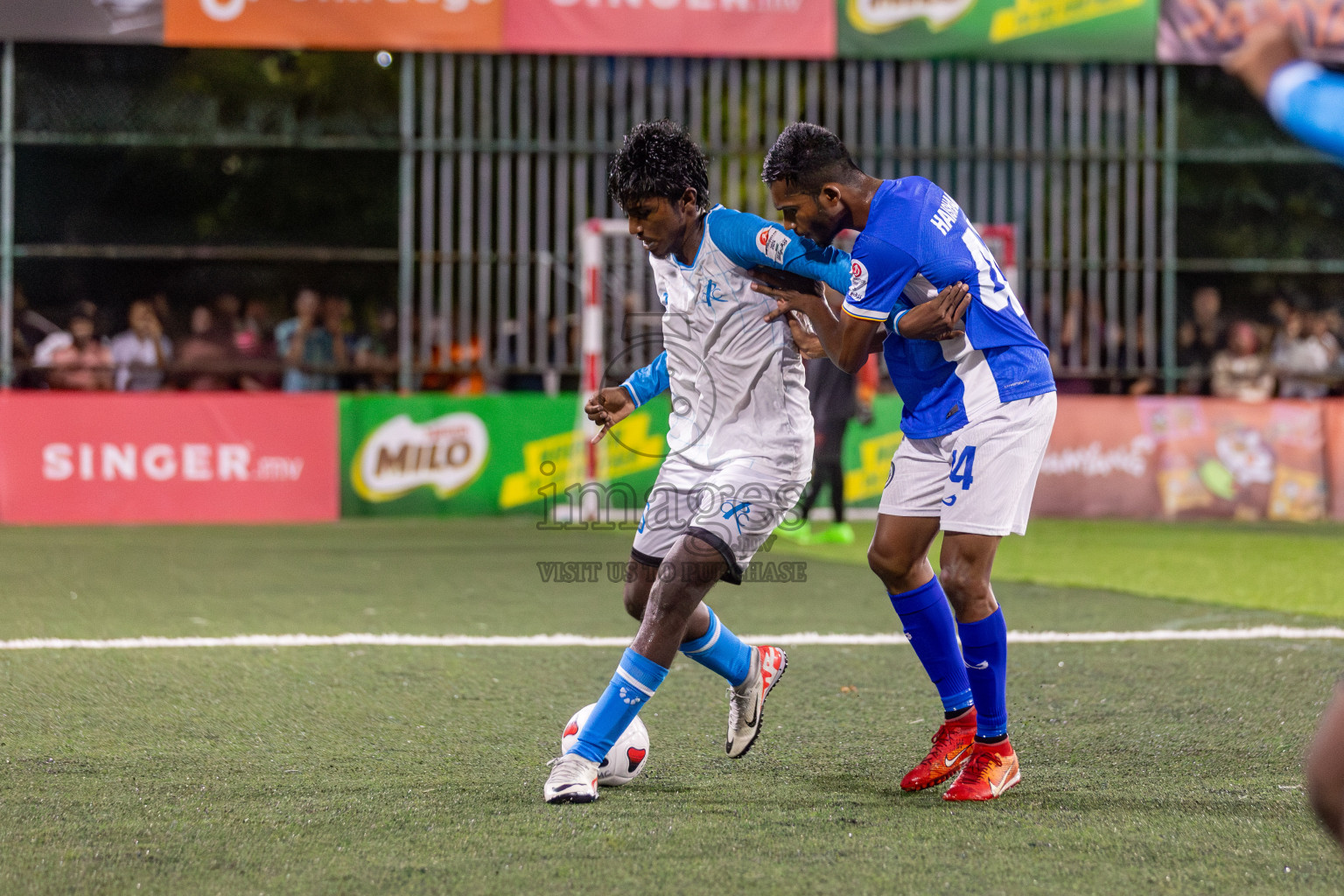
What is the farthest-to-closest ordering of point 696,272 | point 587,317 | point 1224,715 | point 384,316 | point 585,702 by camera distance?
point 384,316 < point 587,317 < point 585,702 < point 1224,715 < point 696,272

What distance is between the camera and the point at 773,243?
414 cm

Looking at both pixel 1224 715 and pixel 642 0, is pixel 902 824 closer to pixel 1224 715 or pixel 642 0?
pixel 1224 715

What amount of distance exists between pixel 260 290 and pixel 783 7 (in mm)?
7620

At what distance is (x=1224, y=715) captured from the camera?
16.8 ft

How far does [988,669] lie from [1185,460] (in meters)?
10.8

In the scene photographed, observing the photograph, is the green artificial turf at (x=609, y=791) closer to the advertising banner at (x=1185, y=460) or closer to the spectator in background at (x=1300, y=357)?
the advertising banner at (x=1185, y=460)

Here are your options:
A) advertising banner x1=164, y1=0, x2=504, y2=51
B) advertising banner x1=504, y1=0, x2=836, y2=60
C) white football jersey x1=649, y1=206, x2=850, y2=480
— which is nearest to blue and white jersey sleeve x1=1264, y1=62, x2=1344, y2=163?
white football jersey x1=649, y1=206, x2=850, y2=480

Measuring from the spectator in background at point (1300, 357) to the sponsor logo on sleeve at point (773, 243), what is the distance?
12582 mm

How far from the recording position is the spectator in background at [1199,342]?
50.3 ft

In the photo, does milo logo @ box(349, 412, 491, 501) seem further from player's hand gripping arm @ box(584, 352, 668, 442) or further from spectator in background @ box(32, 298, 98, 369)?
player's hand gripping arm @ box(584, 352, 668, 442)

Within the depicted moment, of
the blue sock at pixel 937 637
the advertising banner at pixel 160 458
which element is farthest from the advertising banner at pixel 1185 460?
the blue sock at pixel 937 637

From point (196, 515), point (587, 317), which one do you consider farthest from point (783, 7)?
point (196, 515)

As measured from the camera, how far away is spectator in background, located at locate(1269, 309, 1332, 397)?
15.3 meters

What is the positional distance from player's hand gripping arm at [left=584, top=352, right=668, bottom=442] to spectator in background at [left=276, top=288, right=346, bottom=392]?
10.5m
